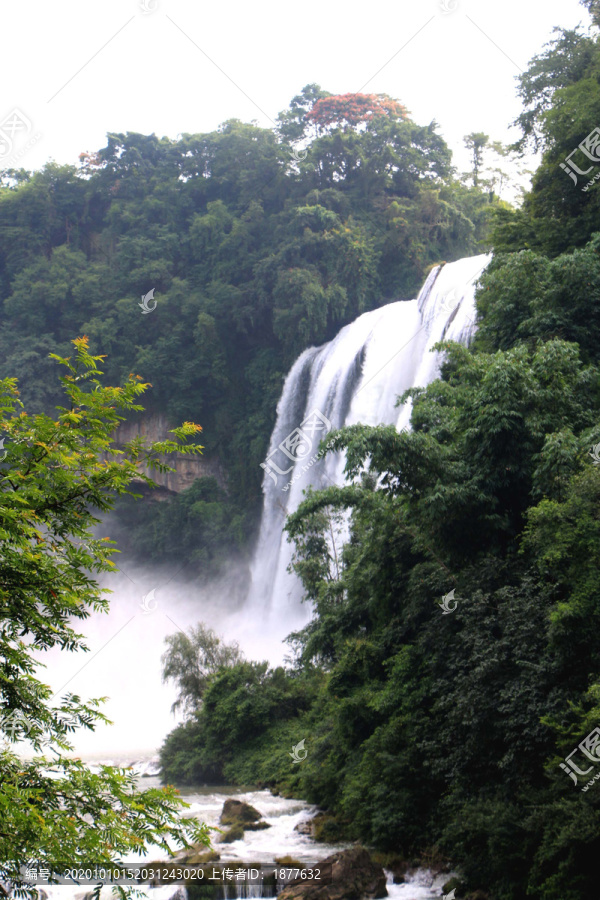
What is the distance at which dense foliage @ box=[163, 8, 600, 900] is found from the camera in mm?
7141

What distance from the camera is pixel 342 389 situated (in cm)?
2302

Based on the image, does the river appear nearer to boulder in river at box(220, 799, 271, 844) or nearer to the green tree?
boulder in river at box(220, 799, 271, 844)

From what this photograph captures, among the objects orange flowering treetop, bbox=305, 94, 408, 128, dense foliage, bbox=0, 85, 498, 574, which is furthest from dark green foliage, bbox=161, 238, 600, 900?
orange flowering treetop, bbox=305, 94, 408, 128

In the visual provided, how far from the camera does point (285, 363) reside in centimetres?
3128

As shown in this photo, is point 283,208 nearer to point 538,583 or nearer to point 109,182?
point 109,182

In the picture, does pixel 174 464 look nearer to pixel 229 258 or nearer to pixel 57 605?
pixel 229 258

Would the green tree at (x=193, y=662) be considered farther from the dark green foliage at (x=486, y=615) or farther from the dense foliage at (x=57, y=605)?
the dense foliage at (x=57, y=605)

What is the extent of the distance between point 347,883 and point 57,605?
6625 millimetres

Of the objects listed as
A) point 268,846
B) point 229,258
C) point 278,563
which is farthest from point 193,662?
point 229,258

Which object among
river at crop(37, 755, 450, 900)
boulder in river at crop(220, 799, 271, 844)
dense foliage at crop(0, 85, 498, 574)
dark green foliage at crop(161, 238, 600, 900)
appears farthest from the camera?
dense foliage at crop(0, 85, 498, 574)

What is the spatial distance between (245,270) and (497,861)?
29.0 metres

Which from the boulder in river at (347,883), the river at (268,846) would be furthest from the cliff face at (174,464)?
the boulder in river at (347,883)

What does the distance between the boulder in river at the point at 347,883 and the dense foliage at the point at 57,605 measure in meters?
5.67

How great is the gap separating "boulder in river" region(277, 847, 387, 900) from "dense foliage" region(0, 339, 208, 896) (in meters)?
5.67
